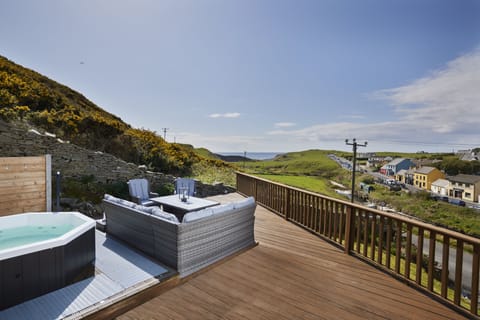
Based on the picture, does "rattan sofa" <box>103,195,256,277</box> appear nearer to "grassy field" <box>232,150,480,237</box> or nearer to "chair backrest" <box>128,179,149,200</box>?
"chair backrest" <box>128,179,149,200</box>

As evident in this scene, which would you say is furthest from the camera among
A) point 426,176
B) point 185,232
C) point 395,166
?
point 395,166

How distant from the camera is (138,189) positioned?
18.5ft

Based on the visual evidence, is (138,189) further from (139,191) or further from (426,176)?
(426,176)

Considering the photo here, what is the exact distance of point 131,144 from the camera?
960 centimetres

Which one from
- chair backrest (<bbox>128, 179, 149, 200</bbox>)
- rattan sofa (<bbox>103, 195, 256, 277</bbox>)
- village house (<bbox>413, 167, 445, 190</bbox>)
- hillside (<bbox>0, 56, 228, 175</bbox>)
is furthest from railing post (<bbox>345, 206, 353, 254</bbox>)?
village house (<bbox>413, 167, 445, 190</bbox>)

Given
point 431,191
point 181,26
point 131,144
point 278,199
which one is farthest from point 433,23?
point 431,191

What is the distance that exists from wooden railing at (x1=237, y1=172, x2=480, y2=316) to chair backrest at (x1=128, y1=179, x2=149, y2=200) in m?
3.21

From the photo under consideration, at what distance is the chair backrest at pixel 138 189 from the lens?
550 centimetres

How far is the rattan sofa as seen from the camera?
115 inches

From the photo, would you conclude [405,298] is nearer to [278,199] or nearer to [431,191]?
[278,199]

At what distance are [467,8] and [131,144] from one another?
12460 mm

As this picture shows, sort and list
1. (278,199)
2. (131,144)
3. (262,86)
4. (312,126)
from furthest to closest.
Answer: (312,126) → (262,86) → (131,144) → (278,199)

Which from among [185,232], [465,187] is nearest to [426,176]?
[465,187]

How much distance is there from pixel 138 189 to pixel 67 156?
116 inches
